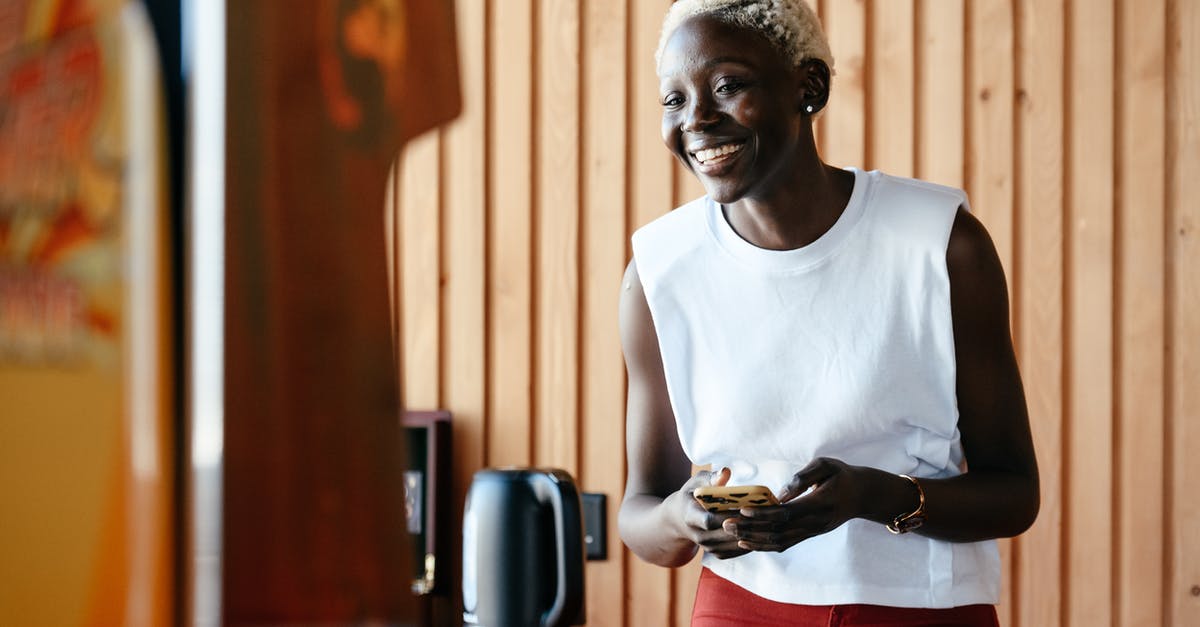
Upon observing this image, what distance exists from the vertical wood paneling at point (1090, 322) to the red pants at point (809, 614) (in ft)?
3.09

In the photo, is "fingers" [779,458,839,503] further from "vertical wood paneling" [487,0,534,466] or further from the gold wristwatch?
"vertical wood paneling" [487,0,534,466]

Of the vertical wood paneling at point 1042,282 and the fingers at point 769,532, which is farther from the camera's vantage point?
the vertical wood paneling at point 1042,282

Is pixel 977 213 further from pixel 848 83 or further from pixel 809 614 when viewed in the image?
pixel 809 614

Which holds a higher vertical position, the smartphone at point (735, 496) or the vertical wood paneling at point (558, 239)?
the vertical wood paneling at point (558, 239)

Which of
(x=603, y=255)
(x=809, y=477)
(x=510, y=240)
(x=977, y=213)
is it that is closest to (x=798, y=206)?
(x=809, y=477)

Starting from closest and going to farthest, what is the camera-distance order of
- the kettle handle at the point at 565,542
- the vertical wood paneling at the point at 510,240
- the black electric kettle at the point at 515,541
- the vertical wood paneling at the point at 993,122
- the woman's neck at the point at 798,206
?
1. the kettle handle at the point at 565,542
2. the black electric kettle at the point at 515,541
3. the woman's neck at the point at 798,206
4. the vertical wood paneling at the point at 993,122
5. the vertical wood paneling at the point at 510,240

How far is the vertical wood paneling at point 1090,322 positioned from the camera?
2.13m

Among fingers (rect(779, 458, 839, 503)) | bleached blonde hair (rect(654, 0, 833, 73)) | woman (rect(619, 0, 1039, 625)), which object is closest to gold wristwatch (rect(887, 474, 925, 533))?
woman (rect(619, 0, 1039, 625))

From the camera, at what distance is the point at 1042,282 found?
7.14 feet

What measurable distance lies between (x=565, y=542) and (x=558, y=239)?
67.5 inches

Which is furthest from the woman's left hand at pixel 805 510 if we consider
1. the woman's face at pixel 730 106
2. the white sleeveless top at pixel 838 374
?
the woman's face at pixel 730 106

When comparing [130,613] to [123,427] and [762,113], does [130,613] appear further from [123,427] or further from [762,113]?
[762,113]

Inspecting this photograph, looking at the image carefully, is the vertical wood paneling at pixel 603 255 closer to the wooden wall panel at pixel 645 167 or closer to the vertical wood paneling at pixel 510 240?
the wooden wall panel at pixel 645 167

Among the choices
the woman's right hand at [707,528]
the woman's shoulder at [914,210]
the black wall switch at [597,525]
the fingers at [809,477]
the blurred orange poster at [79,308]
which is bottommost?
the black wall switch at [597,525]
